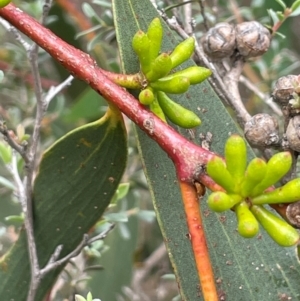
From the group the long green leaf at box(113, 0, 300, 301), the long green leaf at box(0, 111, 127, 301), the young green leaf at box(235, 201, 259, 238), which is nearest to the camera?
the young green leaf at box(235, 201, 259, 238)

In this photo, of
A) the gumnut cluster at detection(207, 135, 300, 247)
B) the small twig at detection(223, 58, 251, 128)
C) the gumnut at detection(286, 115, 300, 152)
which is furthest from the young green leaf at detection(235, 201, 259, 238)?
the small twig at detection(223, 58, 251, 128)

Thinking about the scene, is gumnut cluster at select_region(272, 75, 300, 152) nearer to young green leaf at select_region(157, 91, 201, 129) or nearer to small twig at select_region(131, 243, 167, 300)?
young green leaf at select_region(157, 91, 201, 129)

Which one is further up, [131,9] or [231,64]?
[131,9]

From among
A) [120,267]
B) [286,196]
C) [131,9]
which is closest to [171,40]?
[131,9]

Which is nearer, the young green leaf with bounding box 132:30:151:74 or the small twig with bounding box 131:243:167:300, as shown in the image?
the young green leaf with bounding box 132:30:151:74

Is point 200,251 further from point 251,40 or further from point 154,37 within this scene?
point 251,40

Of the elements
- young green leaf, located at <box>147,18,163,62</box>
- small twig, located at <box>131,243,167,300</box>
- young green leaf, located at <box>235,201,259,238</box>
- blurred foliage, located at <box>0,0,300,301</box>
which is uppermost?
young green leaf, located at <box>147,18,163,62</box>

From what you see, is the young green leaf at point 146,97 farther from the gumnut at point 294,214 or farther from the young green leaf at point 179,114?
the gumnut at point 294,214

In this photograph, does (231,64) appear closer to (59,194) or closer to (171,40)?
(171,40)
